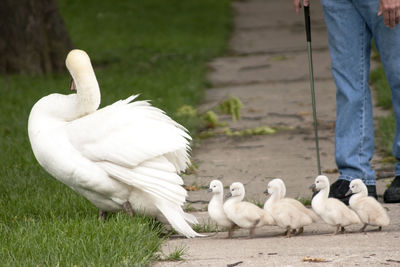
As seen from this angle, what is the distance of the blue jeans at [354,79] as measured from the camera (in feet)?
Answer: 19.5

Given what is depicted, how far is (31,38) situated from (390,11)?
27.0 feet

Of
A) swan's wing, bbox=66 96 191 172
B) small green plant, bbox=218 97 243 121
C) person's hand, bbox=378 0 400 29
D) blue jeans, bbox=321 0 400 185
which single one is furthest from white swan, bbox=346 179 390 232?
small green plant, bbox=218 97 243 121

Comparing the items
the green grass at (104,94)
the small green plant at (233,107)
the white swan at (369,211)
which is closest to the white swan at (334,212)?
the white swan at (369,211)

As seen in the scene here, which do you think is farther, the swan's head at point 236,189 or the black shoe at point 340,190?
the black shoe at point 340,190

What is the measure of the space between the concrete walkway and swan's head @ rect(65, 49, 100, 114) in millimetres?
1114

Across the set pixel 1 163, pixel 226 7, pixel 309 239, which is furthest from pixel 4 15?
pixel 226 7

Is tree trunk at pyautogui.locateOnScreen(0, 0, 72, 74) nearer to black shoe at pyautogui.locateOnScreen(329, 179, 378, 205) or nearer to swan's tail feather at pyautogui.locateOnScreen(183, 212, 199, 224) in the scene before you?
black shoe at pyautogui.locateOnScreen(329, 179, 378, 205)

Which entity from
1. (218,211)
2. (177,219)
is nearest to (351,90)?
(218,211)

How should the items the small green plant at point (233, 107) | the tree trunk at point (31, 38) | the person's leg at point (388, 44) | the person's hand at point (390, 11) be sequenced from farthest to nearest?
the tree trunk at point (31, 38) → the small green plant at point (233, 107) → the person's leg at point (388, 44) → the person's hand at point (390, 11)

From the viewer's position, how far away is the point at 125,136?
5219mm

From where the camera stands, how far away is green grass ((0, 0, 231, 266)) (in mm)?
4485

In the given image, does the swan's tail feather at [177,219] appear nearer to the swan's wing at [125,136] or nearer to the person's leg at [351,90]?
the swan's wing at [125,136]

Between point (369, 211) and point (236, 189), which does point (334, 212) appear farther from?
point (236, 189)

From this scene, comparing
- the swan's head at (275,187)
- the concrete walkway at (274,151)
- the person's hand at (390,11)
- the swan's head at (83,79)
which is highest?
the person's hand at (390,11)
